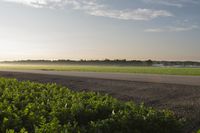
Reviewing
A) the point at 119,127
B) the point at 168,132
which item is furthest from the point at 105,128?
the point at 168,132

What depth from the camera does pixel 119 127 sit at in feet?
38.2

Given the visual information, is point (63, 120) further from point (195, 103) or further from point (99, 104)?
point (195, 103)

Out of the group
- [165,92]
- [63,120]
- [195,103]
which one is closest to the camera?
[63,120]

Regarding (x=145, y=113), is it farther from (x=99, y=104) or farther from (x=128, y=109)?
(x=99, y=104)

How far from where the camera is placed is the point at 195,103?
56.9 ft

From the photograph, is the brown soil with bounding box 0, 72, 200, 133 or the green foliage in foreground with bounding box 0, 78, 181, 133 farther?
the brown soil with bounding box 0, 72, 200, 133

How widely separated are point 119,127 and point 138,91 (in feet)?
36.9

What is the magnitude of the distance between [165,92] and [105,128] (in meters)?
10.8

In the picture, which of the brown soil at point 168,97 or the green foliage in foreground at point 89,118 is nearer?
the green foliage in foreground at point 89,118

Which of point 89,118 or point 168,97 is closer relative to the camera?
point 89,118

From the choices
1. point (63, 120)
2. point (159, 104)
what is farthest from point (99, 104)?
point (159, 104)

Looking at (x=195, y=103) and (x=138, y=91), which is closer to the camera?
(x=195, y=103)

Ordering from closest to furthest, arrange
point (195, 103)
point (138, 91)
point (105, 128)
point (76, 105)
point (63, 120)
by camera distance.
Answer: point (105, 128) < point (63, 120) < point (76, 105) < point (195, 103) < point (138, 91)

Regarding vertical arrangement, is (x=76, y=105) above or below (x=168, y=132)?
above
